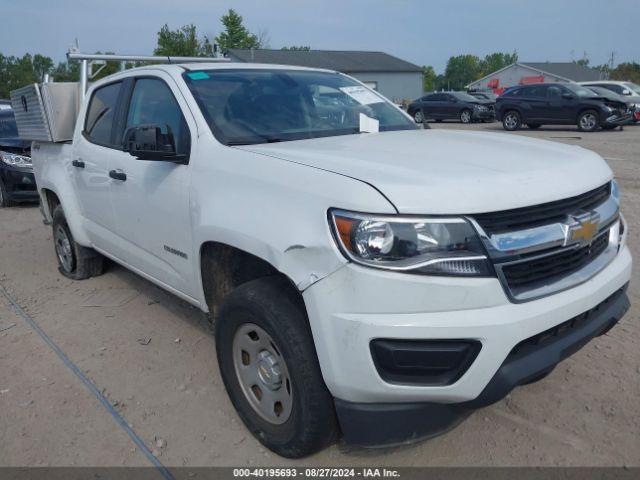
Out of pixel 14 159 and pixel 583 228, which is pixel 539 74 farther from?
pixel 583 228

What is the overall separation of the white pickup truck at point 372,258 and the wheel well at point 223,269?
0.04 feet

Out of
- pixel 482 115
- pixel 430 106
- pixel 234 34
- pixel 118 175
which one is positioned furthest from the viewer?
pixel 234 34

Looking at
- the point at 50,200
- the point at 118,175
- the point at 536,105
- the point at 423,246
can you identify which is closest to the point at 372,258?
the point at 423,246

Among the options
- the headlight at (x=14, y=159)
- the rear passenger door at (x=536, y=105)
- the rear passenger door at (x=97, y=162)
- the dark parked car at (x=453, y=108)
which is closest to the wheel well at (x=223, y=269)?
the rear passenger door at (x=97, y=162)

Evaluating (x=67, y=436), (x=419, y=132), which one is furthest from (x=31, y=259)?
(x=419, y=132)

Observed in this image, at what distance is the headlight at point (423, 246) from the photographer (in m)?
2.04

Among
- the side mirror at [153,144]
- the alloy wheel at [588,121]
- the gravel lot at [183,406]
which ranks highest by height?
the side mirror at [153,144]

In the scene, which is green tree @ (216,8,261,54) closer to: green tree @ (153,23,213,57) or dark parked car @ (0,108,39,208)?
green tree @ (153,23,213,57)

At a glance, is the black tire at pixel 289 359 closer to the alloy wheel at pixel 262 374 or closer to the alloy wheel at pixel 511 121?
the alloy wheel at pixel 262 374

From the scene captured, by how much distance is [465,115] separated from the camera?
948 inches

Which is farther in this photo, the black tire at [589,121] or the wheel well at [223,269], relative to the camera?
the black tire at [589,121]

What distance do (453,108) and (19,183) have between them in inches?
750

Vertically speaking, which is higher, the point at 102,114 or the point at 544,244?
the point at 102,114

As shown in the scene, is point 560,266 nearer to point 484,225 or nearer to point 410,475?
point 484,225
